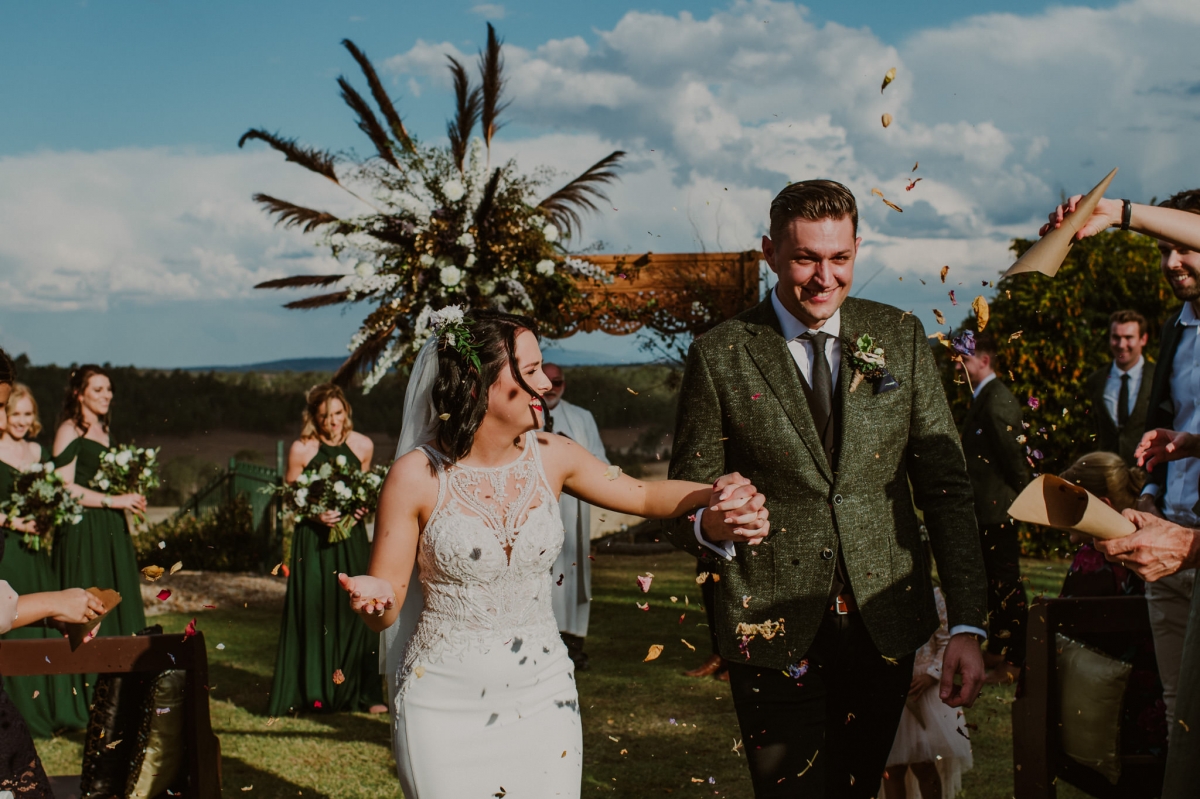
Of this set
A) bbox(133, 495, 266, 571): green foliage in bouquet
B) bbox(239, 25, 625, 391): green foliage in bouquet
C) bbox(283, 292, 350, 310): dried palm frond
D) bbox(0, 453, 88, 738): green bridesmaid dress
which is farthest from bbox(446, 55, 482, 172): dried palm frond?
bbox(133, 495, 266, 571): green foliage in bouquet

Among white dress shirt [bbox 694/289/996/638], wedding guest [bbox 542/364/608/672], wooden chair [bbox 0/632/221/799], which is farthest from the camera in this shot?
wedding guest [bbox 542/364/608/672]

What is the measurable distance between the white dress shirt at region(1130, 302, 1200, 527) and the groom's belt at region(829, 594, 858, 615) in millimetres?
1907

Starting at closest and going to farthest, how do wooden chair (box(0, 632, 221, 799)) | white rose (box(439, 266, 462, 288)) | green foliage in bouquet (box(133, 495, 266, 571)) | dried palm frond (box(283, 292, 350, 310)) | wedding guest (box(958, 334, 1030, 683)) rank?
wooden chair (box(0, 632, 221, 799)), white rose (box(439, 266, 462, 288)), wedding guest (box(958, 334, 1030, 683)), dried palm frond (box(283, 292, 350, 310)), green foliage in bouquet (box(133, 495, 266, 571))

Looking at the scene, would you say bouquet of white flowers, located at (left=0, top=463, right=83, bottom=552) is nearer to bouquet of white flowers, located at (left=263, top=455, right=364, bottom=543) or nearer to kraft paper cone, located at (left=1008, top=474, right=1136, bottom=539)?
bouquet of white flowers, located at (left=263, top=455, right=364, bottom=543)

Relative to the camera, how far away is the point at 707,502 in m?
3.10

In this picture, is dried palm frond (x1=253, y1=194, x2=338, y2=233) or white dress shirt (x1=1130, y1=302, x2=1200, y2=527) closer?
white dress shirt (x1=1130, y1=302, x2=1200, y2=527)

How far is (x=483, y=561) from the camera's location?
10.5 feet

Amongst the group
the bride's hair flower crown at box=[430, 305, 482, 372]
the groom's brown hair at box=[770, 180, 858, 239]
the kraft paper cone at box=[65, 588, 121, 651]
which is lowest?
the kraft paper cone at box=[65, 588, 121, 651]

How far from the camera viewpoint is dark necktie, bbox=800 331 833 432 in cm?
317

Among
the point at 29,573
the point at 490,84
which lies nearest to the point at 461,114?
the point at 490,84

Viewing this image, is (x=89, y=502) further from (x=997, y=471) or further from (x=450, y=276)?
(x=997, y=471)

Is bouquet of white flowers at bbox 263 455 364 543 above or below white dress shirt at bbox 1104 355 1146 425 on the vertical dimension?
below

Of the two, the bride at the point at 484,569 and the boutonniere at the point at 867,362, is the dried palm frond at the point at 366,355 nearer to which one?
the bride at the point at 484,569

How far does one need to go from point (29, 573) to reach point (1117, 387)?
822 cm
